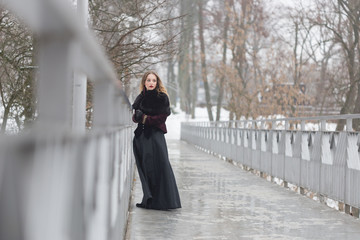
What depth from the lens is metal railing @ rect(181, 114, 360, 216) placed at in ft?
29.1

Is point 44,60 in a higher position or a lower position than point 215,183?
higher

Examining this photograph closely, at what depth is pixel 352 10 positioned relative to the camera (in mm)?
23438

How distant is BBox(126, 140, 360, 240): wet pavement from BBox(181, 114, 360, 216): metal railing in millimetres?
305

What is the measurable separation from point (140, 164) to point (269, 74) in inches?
822

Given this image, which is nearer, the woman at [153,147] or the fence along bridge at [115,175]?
the fence along bridge at [115,175]

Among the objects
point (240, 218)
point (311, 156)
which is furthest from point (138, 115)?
point (311, 156)

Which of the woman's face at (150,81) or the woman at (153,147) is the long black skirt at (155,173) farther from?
the woman's face at (150,81)

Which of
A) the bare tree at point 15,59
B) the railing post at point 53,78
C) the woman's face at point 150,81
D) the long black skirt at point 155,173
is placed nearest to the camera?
the railing post at point 53,78

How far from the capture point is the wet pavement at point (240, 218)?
7.03 meters

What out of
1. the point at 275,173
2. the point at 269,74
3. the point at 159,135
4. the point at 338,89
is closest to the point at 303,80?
the point at 269,74

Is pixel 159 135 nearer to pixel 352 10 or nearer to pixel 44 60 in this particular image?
pixel 44 60

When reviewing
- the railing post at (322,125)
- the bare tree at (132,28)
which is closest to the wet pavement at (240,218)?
the railing post at (322,125)

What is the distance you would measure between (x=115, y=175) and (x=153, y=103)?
14.6ft

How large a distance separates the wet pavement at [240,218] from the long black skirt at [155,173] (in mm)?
154
